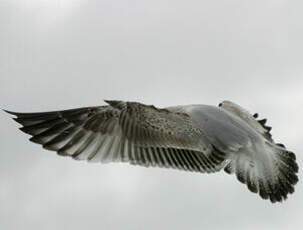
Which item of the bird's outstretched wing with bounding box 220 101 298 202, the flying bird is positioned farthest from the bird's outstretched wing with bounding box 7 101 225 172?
the bird's outstretched wing with bounding box 220 101 298 202

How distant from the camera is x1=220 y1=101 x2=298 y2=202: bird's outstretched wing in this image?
8.77 metres

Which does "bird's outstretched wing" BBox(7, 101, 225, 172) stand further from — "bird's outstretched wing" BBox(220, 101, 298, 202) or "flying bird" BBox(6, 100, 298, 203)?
"bird's outstretched wing" BBox(220, 101, 298, 202)

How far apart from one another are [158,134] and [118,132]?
12.5 inches

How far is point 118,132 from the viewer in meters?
8.95

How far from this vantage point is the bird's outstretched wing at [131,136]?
875 centimetres

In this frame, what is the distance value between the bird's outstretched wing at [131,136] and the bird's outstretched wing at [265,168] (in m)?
0.17

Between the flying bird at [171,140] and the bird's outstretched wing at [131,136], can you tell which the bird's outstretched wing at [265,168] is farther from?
the bird's outstretched wing at [131,136]

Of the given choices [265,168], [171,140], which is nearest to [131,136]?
[171,140]

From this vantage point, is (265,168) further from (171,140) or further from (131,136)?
(131,136)

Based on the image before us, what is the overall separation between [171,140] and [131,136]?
1.06ft

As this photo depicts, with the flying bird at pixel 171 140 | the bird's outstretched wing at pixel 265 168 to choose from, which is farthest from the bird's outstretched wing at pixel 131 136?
the bird's outstretched wing at pixel 265 168

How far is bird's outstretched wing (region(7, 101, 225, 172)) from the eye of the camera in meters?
8.75

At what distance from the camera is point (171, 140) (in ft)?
29.5

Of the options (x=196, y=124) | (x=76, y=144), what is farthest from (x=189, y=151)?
(x=76, y=144)
